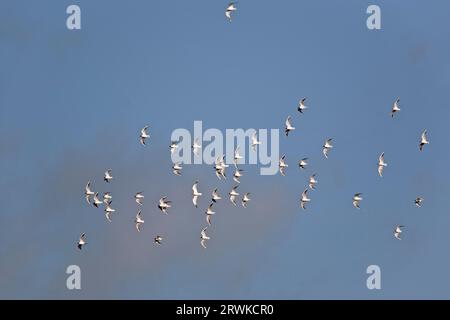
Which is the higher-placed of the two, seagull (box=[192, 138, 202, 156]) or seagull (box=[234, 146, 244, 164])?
seagull (box=[192, 138, 202, 156])

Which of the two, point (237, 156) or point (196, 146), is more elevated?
point (196, 146)

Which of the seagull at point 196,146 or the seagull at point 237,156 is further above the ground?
the seagull at point 196,146

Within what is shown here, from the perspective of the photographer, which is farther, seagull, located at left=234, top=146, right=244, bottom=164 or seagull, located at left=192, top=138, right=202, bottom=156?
seagull, located at left=234, top=146, right=244, bottom=164

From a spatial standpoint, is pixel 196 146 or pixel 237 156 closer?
pixel 196 146

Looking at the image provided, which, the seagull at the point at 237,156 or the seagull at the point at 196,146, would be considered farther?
the seagull at the point at 237,156
